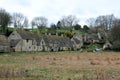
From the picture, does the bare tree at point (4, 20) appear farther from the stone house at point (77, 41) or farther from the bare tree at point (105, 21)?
the bare tree at point (105, 21)

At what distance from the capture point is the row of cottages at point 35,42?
9144 cm

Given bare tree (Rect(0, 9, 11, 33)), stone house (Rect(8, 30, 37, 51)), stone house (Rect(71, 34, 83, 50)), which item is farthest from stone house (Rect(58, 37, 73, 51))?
bare tree (Rect(0, 9, 11, 33))

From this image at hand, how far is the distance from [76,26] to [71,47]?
52378 mm

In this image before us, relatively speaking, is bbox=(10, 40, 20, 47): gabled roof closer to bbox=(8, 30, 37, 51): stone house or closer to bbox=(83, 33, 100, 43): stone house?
bbox=(8, 30, 37, 51): stone house

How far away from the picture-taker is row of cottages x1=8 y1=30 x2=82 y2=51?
91438 mm

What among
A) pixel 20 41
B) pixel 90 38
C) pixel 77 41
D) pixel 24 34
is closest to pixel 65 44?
pixel 77 41

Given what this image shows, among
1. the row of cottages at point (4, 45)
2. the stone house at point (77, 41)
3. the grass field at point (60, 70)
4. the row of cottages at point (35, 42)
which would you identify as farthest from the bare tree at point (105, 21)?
the grass field at point (60, 70)

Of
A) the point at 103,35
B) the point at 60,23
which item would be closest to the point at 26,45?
the point at 103,35

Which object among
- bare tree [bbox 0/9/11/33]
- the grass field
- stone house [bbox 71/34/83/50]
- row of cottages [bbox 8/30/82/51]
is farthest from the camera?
stone house [bbox 71/34/83/50]

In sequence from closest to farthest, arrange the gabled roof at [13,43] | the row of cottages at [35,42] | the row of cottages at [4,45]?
the row of cottages at [4,45]
the gabled roof at [13,43]
the row of cottages at [35,42]

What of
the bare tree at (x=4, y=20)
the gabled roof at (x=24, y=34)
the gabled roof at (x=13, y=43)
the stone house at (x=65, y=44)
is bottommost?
the stone house at (x=65, y=44)

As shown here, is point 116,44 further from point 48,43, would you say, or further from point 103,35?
point 103,35

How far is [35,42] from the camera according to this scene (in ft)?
326

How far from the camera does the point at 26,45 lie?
94.6m
